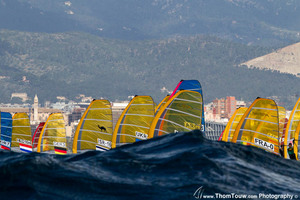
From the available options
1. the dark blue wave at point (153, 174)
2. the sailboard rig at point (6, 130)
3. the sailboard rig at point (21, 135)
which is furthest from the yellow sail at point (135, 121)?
the sailboard rig at point (6, 130)

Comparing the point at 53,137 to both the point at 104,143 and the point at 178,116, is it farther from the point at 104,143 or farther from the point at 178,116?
the point at 178,116

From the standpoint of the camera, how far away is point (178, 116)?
112ft

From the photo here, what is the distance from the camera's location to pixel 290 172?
2869 centimetres

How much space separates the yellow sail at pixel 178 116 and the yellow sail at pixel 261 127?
2.07 m

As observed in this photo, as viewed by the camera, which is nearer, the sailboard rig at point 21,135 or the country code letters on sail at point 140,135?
the country code letters on sail at point 140,135

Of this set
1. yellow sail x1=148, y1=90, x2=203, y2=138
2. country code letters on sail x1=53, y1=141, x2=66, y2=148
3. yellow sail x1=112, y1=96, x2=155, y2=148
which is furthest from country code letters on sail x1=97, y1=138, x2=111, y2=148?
country code letters on sail x1=53, y1=141, x2=66, y2=148

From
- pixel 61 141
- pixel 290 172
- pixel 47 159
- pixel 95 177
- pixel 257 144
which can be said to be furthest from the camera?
pixel 61 141

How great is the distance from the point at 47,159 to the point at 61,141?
19.7 meters

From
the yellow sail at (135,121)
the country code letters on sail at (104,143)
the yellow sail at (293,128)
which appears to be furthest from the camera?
the country code letters on sail at (104,143)

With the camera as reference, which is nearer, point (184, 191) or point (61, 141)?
point (184, 191)

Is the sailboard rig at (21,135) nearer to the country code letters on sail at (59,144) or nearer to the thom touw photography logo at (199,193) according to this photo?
the country code letters on sail at (59,144)

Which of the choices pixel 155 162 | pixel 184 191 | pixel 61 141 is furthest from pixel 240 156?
pixel 61 141

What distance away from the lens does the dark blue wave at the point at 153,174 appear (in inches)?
880

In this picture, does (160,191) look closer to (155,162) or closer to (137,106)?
(155,162)
